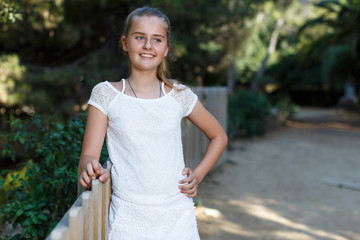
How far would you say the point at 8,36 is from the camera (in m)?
8.92

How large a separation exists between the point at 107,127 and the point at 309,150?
26.2ft

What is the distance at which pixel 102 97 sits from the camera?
1680 mm

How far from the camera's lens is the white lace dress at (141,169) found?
1672 mm

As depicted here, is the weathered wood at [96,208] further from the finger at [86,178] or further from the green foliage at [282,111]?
the green foliage at [282,111]

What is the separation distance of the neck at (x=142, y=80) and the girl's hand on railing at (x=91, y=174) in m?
0.46

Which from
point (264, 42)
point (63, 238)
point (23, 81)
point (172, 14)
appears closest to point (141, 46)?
point (63, 238)

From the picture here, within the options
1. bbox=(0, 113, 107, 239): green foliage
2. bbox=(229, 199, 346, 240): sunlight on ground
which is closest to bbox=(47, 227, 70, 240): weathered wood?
bbox=(0, 113, 107, 239): green foliage

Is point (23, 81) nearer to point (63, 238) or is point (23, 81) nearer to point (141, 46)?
point (141, 46)

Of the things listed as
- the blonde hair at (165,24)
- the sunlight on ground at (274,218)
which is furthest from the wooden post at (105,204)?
the sunlight on ground at (274,218)

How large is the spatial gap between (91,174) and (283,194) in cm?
453

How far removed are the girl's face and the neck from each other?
28 millimetres

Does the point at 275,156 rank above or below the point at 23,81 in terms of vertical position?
below

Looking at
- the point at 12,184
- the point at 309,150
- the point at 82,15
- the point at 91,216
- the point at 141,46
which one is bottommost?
the point at 309,150

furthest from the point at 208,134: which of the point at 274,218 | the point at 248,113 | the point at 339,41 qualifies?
the point at 339,41
